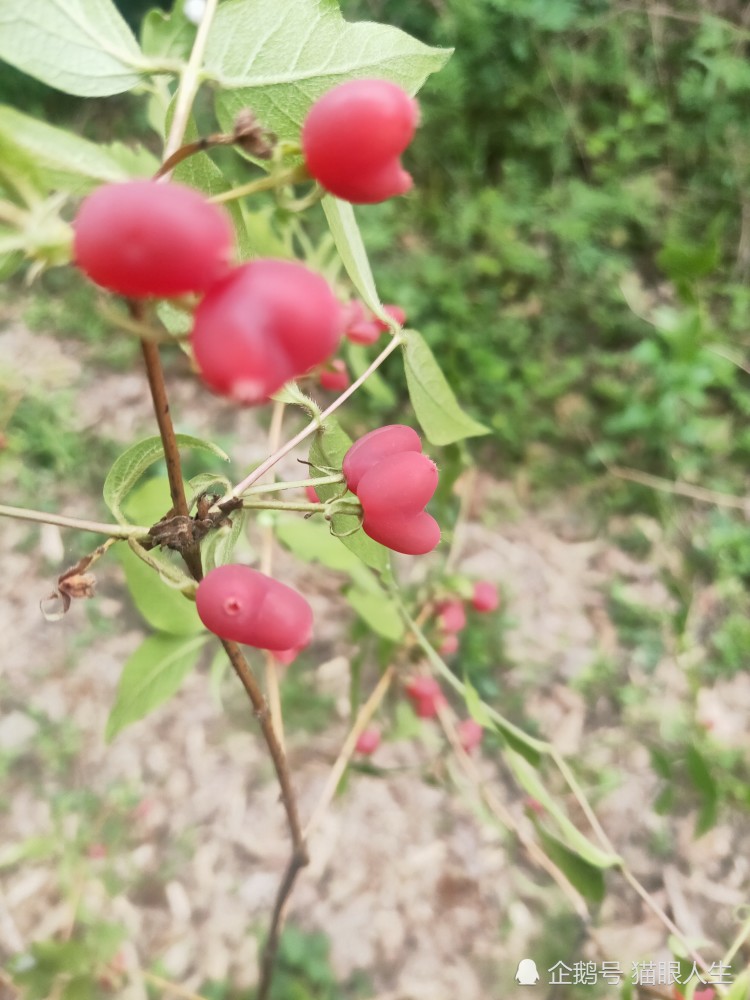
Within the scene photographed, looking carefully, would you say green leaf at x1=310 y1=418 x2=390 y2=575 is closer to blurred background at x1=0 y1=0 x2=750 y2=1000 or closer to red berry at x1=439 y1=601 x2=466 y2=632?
blurred background at x1=0 y1=0 x2=750 y2=1000

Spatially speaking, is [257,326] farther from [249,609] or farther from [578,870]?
[578,870]

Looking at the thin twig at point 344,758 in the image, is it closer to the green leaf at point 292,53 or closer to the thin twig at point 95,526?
the thin twig at point 95,526

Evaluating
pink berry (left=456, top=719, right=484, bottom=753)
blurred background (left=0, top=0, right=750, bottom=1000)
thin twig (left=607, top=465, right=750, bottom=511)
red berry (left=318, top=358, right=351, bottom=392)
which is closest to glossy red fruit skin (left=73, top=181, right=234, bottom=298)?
red berry (left=318, top=358, right=351, bottom=392)

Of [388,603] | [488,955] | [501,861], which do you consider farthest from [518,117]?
[488,955]

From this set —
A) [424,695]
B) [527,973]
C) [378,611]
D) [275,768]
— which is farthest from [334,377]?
[527,973]

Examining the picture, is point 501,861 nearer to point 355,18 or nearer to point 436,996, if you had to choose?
point 436,996

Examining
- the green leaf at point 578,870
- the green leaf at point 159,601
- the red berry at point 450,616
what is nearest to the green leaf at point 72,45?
the green leaf at point 159,601
